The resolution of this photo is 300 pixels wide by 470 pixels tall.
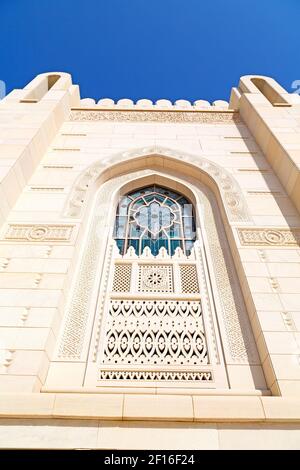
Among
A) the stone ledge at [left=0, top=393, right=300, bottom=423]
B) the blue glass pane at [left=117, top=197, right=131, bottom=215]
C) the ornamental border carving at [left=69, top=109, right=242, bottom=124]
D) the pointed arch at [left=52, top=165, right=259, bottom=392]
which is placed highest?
the ornamental border carving at [left=69, top=109, right=242, bottom=124]

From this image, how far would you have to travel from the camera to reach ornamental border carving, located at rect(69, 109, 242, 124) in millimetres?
5738

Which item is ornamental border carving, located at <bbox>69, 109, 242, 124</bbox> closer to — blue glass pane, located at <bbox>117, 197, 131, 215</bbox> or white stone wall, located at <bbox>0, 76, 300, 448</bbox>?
white stone wall, located at <bbox>0, 76, 300, 448</bbox>

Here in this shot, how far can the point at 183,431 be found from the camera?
1742 millimetres

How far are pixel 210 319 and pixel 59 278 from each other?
1.34 metres

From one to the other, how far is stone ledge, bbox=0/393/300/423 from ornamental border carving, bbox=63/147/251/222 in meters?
2.00

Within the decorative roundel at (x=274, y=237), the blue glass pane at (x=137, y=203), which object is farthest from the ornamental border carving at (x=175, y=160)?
the blue glass pane at (x=137, y=203)

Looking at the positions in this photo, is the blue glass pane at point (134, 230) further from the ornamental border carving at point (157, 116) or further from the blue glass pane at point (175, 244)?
the ornamental border carving at point (157, 116)

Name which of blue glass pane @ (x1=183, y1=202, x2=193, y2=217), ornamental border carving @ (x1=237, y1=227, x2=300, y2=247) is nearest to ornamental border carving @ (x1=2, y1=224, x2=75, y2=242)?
blue glass pane @ (x1=183, y1=202, x2=193, y2=217)

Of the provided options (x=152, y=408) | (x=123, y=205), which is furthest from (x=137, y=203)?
(x=152, y=408)

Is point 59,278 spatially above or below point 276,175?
below

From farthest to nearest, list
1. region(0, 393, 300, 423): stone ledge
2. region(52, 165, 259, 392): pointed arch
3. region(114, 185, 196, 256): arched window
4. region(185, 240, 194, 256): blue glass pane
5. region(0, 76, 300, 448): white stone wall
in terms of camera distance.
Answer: region(114, 185, 196, 256): arched window → region(185, 240, 194, 256): blue glass pane → region(52, 165, 259, 392): pointed arch → region(0, 76, 300, 448): white stone wall → region(0, 393, 300, 423): stone ledge

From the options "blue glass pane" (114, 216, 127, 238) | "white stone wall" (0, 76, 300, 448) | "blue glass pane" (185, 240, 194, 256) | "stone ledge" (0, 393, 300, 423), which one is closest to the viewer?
"stone ledge" (0, 393, 300, 423)
